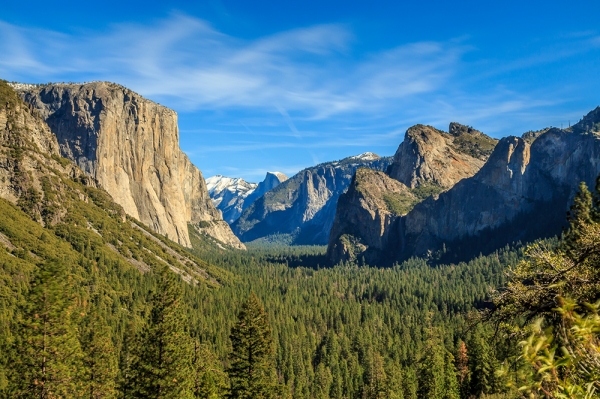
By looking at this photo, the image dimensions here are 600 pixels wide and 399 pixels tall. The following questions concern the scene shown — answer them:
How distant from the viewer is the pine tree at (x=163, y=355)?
32.8 m

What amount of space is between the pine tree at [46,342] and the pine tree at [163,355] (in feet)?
15.1

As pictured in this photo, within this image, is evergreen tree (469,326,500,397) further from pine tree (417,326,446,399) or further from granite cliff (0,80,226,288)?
granite cliff (0,80,226,288)

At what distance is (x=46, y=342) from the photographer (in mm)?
29953

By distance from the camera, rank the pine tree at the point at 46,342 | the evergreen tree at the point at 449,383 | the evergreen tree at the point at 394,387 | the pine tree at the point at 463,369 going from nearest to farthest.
→ the pine tree at the point at 46,342, the evergreen tree at the point at 449,383, the evergreen tree at the point at 394,387, the pine tree at the point at 463,369

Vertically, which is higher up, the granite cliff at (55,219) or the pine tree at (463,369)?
the granite cliff at (55,219)

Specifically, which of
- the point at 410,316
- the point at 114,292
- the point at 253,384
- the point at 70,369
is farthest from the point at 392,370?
the point at 114,292

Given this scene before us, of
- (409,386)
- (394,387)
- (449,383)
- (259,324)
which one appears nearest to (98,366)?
(259,324)

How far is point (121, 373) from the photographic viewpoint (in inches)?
2012

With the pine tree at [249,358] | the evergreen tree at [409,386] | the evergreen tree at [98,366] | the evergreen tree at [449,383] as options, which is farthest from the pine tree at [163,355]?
the evergreen tree at [449,383]

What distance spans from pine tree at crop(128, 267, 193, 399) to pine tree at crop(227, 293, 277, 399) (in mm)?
4462

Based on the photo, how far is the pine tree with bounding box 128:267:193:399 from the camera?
3275 centimetres

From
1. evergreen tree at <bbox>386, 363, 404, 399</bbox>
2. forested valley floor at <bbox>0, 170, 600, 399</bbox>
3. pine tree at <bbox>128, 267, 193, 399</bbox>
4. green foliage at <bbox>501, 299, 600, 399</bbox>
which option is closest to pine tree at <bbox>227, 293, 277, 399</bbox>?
forested valley floor at <bbox>0, 170, 600, 399</bbox>

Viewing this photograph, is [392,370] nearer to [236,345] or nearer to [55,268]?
[236,345]

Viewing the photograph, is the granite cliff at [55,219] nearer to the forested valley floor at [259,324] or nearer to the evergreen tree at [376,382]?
the forested valley floor at [259,324]
